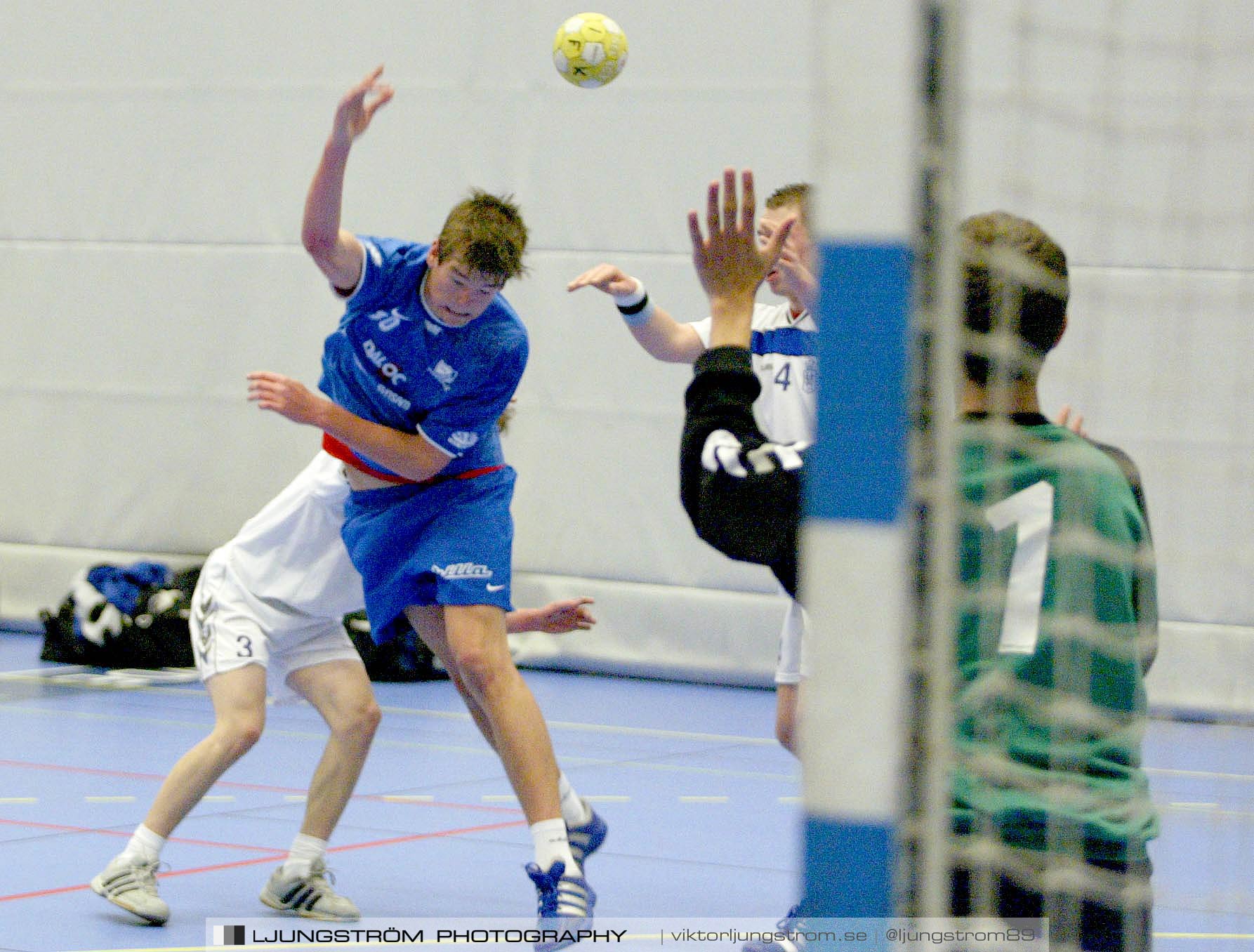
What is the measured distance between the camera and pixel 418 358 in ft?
13.9

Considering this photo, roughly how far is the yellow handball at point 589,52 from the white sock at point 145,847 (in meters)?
3.41

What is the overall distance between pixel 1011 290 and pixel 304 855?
2.85m

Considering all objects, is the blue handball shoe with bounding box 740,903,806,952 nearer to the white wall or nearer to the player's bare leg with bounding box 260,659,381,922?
the player's bare leg with bounding box 260,659,381,922

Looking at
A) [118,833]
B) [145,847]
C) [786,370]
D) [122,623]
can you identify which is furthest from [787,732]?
[122,623]

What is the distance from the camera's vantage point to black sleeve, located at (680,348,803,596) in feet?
6.77

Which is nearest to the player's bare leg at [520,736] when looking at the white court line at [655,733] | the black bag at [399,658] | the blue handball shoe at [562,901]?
the blue handball shoe at [562,901]

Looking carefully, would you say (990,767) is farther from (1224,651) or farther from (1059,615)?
(1224,651)

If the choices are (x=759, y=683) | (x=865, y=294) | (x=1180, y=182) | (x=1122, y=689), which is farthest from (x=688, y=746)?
(x=865, y=294)

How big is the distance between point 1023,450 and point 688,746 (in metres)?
5.29

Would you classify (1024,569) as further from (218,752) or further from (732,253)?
(218,752)

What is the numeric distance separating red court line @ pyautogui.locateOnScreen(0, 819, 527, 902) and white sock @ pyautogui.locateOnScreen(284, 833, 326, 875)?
507 millimetres

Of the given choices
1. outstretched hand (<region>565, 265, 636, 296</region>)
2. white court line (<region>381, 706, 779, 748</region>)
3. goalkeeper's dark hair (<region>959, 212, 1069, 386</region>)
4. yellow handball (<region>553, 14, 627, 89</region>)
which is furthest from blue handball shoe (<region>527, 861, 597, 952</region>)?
yellow handball (<region>553, 14, 627, 89</region>)

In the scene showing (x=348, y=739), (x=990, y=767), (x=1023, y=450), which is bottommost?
(x=348, y=739)

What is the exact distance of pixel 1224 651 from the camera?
21.7 ft
